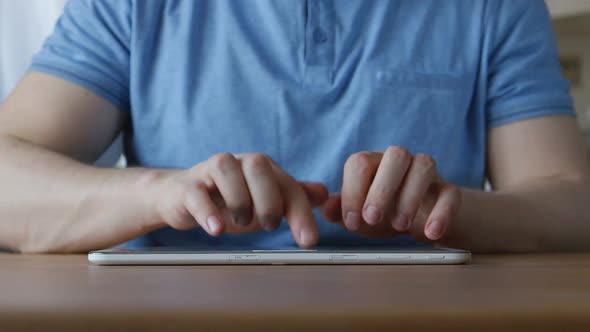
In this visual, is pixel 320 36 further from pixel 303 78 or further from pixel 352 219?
pixel 352 219

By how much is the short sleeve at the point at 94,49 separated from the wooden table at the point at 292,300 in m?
0.54

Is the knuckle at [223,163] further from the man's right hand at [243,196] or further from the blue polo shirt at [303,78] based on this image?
the blue polo shirt at [303,78]

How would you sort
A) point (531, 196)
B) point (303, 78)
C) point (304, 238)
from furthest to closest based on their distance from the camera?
1. point (303, 78)
2. point (531, 196)
3. point (304, 238)

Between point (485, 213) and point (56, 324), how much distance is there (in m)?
0.63


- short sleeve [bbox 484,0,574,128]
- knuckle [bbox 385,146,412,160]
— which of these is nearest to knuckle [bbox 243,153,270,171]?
knuckle [bbox 385,146,412,160]

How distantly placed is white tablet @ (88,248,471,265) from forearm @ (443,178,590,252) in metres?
0.27

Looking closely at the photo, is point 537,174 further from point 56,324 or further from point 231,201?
point 56,324

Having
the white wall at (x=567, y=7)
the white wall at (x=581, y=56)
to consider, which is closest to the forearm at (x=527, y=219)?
the white wall at (x=567, y=7)

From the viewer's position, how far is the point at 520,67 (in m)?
1.02

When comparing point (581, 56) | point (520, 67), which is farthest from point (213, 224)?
point (581, 56)

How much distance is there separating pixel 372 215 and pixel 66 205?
0.36 m

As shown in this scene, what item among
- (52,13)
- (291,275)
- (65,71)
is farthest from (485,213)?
(52,13)

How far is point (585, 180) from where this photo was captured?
3.10 ft

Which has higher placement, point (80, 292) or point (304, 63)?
point (304, 63)
